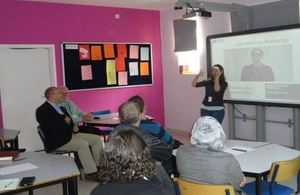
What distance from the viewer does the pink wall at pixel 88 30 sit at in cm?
598

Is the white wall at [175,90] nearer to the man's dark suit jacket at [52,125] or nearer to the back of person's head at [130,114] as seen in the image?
the man's dark suit jacket at [52,125]

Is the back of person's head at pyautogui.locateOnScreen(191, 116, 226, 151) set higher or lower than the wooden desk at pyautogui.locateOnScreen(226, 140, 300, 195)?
higher

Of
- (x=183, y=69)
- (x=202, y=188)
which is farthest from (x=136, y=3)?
(x=202, y=188)

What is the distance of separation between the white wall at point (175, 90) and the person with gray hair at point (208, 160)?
175 inches

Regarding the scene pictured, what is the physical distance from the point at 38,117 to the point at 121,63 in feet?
10.5

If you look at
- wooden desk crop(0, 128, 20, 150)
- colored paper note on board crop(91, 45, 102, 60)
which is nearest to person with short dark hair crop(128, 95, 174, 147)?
wooden desk crop(0, 128, 20, 150)

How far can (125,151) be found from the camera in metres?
1.56

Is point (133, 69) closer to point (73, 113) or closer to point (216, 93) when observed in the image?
point (216, 93)

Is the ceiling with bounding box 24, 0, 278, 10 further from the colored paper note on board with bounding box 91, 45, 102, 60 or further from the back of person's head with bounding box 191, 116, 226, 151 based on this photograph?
the back of person's head with bounding box 191, 116, 226, 151

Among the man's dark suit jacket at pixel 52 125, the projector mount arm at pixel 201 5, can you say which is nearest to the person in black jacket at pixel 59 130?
the man's dark suit jacket at pixel 52 125

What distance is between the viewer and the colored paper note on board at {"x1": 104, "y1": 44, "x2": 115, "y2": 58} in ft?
22.7

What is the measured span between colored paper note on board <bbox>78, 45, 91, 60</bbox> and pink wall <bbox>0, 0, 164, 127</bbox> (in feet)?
0.52

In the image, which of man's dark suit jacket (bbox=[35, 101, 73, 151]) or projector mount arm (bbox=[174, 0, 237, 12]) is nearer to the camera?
man's dark suit jacket (bbox=[35, 101, 73, 151])

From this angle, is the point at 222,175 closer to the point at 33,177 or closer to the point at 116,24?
the point at 33,177
